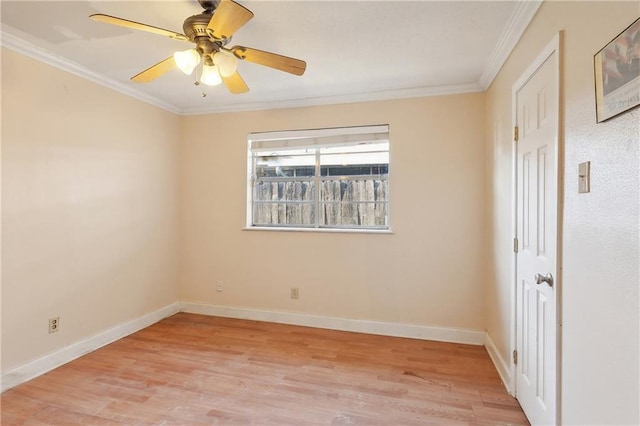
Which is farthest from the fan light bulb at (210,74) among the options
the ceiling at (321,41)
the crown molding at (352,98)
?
the crown molding at (352,98)

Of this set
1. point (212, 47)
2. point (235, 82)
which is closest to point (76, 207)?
point (235, 82)

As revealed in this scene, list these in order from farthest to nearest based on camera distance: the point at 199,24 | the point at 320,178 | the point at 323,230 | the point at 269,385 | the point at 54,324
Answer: the point at 320,178
the point at 323,230
the point at 54,324
the point at 269,385
the point at 199,24

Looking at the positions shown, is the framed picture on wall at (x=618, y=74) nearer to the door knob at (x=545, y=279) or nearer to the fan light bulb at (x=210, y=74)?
the door knob at (x=545, y=279)

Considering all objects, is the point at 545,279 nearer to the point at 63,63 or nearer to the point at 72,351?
the point at 72,351

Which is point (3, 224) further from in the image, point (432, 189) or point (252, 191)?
point (432, 189)

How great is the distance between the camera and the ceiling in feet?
5.95

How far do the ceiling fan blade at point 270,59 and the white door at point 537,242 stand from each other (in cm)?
131

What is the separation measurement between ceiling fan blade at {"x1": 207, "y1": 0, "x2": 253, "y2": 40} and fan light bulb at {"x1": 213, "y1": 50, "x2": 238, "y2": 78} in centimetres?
9

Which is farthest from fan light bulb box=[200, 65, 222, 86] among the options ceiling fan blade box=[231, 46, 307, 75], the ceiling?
the ceiling

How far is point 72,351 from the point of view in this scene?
2.56 metres

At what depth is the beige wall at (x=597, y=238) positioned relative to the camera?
38.2 inches

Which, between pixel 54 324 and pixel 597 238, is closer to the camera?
pixel 597 238

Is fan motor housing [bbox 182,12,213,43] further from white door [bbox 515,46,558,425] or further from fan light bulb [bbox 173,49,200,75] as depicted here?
white door [bbox 515,46,558,425]

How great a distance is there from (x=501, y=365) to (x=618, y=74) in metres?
2.11
